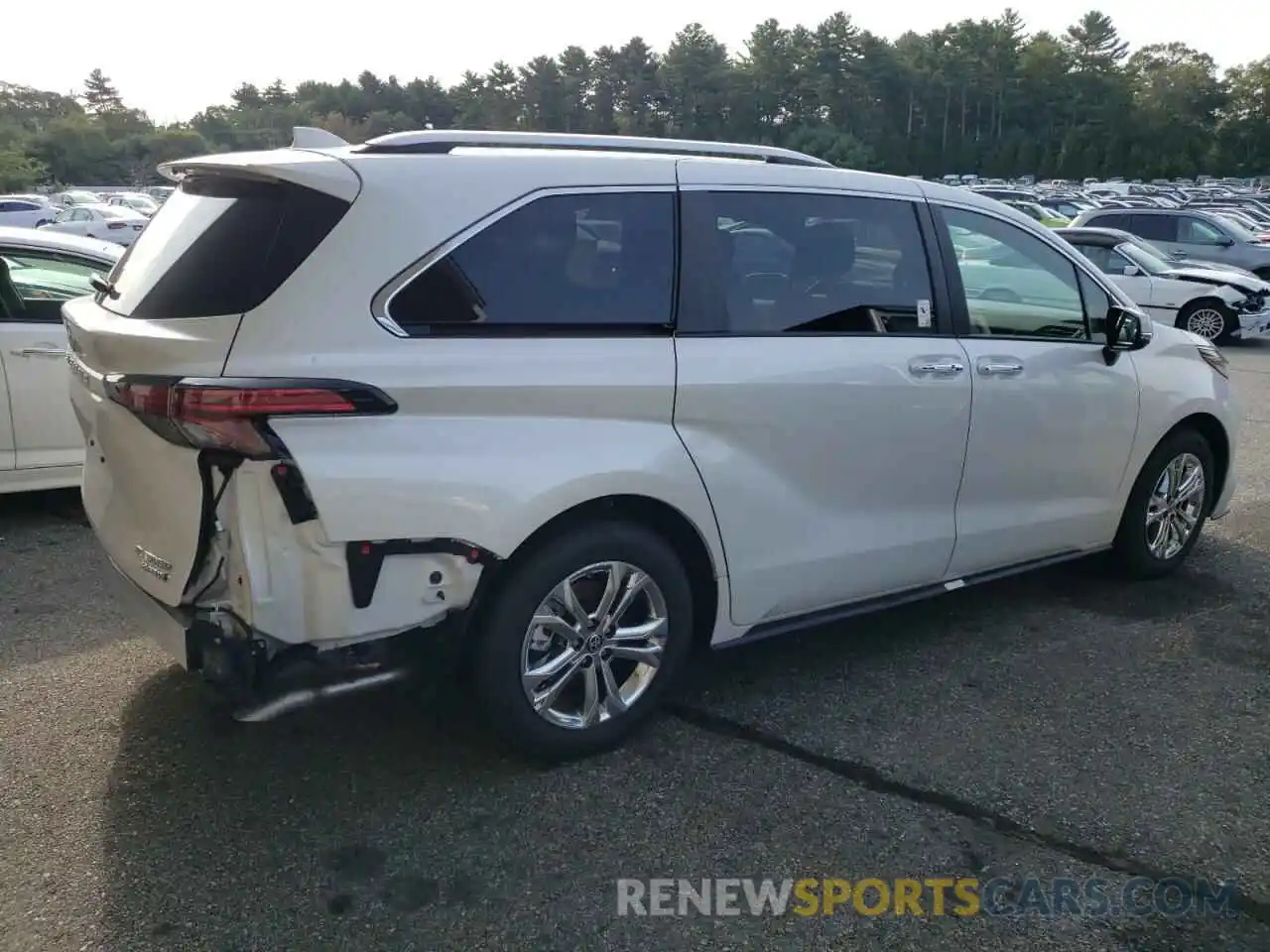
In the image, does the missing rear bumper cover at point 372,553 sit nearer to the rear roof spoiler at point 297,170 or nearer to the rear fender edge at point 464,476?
the rear fender edge at point 464,476

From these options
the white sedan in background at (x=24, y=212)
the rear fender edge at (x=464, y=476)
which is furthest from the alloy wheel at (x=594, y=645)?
the white sedan in background at (x=24, y=212)

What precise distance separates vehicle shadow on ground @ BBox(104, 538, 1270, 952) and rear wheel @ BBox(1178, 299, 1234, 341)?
1238 cm

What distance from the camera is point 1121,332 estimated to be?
5.02m

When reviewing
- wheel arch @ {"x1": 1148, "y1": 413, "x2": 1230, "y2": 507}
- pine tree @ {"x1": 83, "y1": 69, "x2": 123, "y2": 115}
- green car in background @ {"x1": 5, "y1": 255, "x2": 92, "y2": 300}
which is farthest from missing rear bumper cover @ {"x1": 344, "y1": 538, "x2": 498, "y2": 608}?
pine tree @ {"x1": 83, "y1": 69, "x2": 123, "y2": 115}

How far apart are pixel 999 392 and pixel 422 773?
2640 mm

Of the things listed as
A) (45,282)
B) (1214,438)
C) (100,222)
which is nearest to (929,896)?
(1214,438)

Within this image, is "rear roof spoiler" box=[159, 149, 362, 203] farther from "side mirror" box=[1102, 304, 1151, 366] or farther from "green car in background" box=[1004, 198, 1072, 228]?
"green car in background" box=[1004, 198, 1072, 228]

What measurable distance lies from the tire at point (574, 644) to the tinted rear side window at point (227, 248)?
1066mm

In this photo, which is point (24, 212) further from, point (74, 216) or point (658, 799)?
point (658, 799)

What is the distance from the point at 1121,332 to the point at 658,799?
3.04 metres

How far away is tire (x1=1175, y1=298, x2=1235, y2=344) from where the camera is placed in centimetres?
1555

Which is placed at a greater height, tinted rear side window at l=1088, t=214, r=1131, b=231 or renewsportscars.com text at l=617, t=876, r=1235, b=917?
tinted rear side window at l=1088, t=214, r=1131, b=231

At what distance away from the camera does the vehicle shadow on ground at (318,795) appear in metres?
2.94

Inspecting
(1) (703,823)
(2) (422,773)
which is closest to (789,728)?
(1) (703,823)
